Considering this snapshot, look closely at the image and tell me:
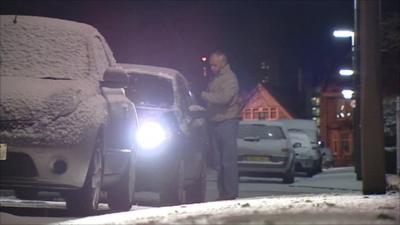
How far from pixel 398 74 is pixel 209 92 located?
38.3 feet

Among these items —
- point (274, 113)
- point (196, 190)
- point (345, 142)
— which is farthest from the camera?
point (345, 142)

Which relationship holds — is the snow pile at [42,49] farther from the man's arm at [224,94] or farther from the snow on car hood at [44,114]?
the man's arm at [224,94]

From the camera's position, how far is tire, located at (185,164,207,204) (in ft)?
31.2

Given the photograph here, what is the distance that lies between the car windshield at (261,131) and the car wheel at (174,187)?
9494 mm

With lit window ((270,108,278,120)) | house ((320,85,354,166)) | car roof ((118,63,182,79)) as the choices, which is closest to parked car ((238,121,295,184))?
car roof ((118,63,182,79))

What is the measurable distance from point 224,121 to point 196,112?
374 mm

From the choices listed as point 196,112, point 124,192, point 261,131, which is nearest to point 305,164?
point 261,131

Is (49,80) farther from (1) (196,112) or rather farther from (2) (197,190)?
(2) (197,190)

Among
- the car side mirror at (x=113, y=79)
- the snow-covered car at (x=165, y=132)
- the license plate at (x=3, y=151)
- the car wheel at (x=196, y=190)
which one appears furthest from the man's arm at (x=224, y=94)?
the license plate at (x=3, y=151)

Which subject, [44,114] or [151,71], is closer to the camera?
[44,114]

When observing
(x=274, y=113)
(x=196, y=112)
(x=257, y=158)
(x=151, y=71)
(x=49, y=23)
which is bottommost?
(x=257, y=158)

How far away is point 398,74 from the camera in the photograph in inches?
782

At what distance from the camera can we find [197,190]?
31.5ft

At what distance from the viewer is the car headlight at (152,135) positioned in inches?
318
